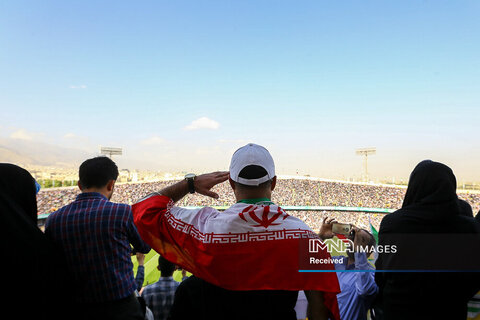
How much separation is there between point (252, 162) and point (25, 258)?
0.97 m

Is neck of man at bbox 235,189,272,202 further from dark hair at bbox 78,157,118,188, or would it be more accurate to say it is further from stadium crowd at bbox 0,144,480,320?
dark hair at bbox 78,157,118,188

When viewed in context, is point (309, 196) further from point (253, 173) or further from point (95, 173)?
point (253, 173)

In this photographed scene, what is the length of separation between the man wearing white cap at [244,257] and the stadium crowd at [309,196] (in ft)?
93.8

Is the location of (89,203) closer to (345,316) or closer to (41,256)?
(41,256)

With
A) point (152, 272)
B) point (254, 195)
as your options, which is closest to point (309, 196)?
point (152, 272)

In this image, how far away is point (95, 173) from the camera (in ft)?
6.26

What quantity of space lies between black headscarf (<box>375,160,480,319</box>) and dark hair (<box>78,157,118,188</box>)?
1.75 metres

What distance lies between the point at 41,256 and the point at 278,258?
0.98m

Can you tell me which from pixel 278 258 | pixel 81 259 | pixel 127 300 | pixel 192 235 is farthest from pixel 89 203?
pixel 278 258

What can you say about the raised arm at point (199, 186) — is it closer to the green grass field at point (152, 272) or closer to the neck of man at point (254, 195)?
the neck of man at point (254, 195)

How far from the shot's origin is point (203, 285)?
3.93 ft

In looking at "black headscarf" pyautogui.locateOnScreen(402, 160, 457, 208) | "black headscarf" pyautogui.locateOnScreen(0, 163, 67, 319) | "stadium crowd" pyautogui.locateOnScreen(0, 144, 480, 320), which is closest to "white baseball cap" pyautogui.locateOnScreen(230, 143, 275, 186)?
"stadium crowd" pyautogui.locateOnScreen(0, 144, 480, 320)

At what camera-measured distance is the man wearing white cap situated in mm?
1097

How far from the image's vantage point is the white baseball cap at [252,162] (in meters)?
1.23
